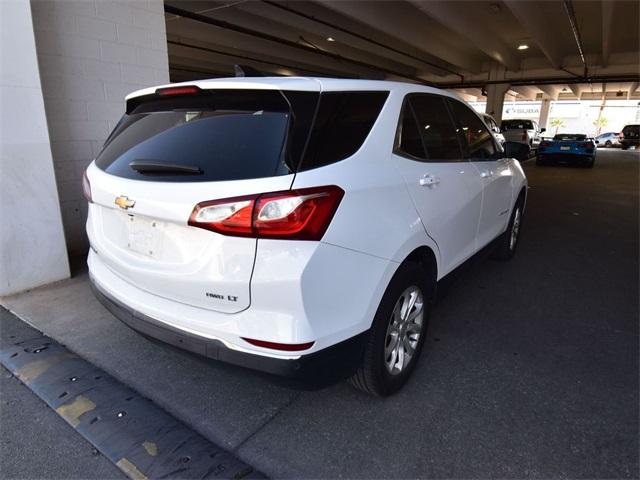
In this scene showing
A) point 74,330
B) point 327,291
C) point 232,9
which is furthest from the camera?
point 232,9

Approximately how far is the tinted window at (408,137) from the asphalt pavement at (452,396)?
50.9 inches

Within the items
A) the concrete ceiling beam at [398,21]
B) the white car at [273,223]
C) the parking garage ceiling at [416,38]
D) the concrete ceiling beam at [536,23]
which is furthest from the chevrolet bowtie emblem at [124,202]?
the concrete ceiling beam at [536,23]

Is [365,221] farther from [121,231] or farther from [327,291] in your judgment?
[121,231]

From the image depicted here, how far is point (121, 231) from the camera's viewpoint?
2244 millimetres

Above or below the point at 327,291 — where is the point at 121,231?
above

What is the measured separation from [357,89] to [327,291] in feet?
3.44

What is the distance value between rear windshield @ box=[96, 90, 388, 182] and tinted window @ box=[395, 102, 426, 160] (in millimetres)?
209

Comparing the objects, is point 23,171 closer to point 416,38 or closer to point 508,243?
point 508,243

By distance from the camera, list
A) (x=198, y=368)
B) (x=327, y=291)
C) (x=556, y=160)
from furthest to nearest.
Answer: (x=556, y=160) → (x=198, y=368) → (x=327, y=291)

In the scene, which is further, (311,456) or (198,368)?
(198,368)

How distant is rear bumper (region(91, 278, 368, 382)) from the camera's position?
1852 millimetres

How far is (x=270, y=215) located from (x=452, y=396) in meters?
1.62

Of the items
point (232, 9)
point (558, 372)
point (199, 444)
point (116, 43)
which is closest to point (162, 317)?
point (199, 444)

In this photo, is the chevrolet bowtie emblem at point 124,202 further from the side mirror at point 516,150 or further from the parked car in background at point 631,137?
the parked car in background at point 631,137
